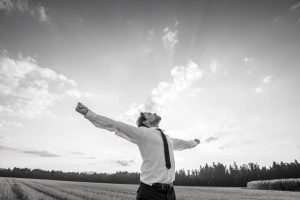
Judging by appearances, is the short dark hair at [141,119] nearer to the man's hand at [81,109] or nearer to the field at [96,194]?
the man's hand at [81,109]

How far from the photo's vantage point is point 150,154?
131 inches

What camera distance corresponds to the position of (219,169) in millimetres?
130625

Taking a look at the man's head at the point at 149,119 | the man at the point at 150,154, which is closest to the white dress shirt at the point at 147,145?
the man at the point at 150,154

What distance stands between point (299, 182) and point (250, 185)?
818cm

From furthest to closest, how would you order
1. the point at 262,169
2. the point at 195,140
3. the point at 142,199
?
the point at 262,169 < the point at 195,140 < the point at 142,199

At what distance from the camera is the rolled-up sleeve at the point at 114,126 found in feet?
10.7

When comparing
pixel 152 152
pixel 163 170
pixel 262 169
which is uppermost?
pixel 262 169

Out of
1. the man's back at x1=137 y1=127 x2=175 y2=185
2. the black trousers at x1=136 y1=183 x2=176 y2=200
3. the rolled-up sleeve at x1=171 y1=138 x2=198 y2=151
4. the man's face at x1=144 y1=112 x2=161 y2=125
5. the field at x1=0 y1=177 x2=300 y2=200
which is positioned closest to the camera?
the black trousers at x1=136 y1=183 x2=176 y2=200

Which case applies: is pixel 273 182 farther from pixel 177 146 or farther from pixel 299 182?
pixel 177 146

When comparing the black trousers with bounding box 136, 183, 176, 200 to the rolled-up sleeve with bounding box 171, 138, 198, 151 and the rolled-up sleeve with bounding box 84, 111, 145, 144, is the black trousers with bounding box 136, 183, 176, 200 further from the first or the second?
the rolled-up sleeve with bounding box 171, 138, 198, 151

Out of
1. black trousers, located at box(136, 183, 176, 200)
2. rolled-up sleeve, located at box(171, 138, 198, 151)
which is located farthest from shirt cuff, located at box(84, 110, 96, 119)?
rolled-up sleeve, located at box(171, 138, 198, 151)

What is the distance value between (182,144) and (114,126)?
58.8 inches

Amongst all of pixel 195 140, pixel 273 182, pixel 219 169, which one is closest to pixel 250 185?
pixel 273 182

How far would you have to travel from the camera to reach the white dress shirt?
3230 millimetres
